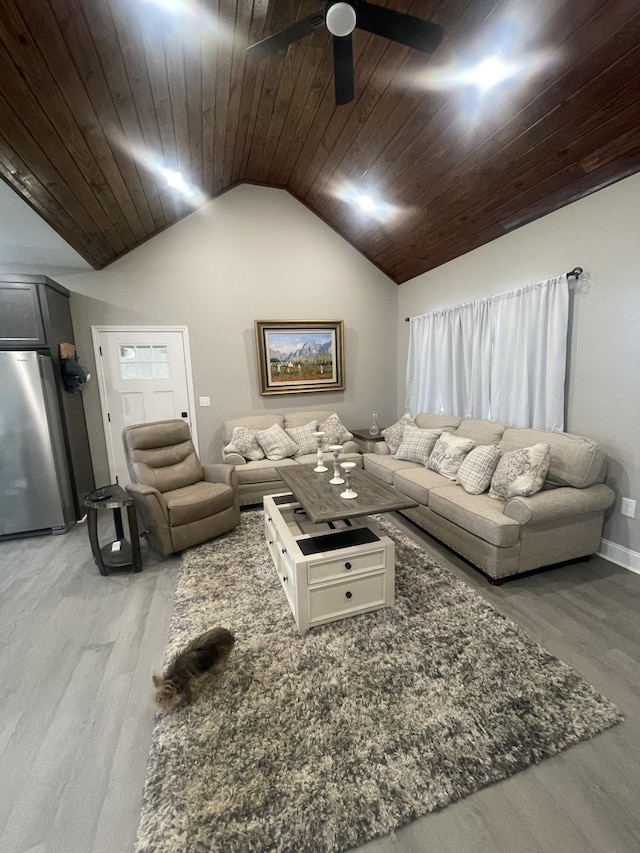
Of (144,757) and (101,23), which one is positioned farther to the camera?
(101,23)

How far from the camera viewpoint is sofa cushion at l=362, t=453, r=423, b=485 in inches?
137

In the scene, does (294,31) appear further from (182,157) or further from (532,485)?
(532,485)

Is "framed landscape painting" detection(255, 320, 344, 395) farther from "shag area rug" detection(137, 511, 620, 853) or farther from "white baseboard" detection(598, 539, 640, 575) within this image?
"white baseboard" detection(598, 539, 640, 575)

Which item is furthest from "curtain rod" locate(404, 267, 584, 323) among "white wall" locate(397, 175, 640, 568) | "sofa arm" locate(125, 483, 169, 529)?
"sofa arm" locate(125, 483, 169, 529)

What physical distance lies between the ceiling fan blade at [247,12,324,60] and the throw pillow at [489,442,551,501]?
2.66 m

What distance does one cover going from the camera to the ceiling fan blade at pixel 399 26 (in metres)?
1.47

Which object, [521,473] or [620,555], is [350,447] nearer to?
[521,473]

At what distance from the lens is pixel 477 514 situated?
92.0 inches

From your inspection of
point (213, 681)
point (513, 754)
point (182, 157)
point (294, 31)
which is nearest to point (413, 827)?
point (513, 754)

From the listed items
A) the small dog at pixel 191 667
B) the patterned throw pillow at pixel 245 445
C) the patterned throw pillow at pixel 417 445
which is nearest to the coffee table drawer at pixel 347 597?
the small dog at pixel 191 667

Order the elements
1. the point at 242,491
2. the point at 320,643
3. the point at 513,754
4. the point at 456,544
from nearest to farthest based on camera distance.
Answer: the point at 513,754
the point at 320,643
the point at 456,544
the point at 242,491

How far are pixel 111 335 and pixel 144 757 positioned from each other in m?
3.82

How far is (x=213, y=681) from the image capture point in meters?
1.60

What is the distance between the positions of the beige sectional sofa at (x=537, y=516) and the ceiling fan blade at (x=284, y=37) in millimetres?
2727
